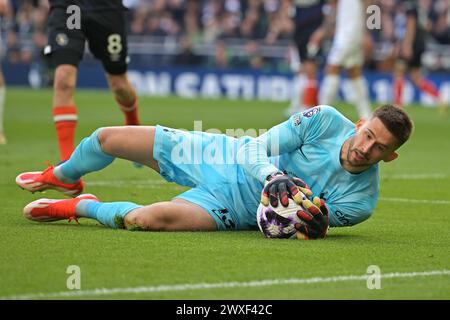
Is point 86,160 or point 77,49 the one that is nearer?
point 86,160

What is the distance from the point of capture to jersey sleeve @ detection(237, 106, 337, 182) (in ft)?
21.3

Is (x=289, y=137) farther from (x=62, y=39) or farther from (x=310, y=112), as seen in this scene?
(x=62, y=39)

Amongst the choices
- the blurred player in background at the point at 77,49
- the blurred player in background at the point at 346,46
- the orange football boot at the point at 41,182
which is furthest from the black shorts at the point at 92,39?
the blurred player in background at the point at 346,46

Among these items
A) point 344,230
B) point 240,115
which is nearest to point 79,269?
point 344,230

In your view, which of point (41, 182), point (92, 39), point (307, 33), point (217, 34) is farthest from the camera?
point (217, 34)

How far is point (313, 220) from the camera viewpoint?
253 inches

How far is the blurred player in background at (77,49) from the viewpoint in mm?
9516

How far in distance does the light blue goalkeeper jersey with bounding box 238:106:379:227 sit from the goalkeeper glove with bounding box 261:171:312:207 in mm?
319

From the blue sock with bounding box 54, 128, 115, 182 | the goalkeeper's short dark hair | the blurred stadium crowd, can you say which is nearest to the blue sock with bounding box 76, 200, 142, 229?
the blue sock with bounding box 54, 128, 115, 182

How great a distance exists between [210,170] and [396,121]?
127cm

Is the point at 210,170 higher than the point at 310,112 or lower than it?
lower

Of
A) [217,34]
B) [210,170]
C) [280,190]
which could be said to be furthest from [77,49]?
[217,34]

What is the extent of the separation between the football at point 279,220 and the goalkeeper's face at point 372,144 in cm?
47

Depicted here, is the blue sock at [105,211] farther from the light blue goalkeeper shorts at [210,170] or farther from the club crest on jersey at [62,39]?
the club crest on jersey at [62,39]
